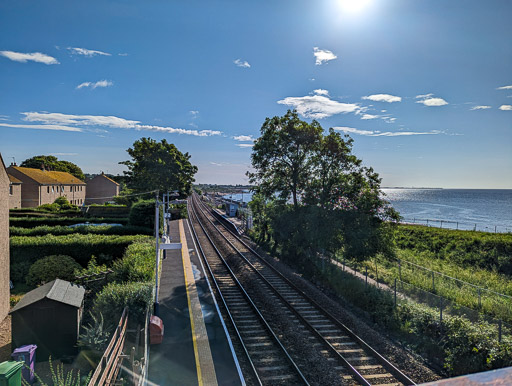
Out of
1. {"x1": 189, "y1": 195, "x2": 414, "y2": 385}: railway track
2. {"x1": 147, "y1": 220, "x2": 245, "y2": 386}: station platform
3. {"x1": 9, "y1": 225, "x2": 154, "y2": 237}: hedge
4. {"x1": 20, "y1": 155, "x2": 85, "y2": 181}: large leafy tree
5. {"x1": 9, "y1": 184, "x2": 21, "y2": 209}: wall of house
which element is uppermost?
{"x1": 20, "y1": 155, "x2": 85, "y2": 181}: large leafy tree

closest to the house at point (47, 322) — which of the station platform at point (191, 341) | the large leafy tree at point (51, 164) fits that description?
the station platform at point (191, 341)

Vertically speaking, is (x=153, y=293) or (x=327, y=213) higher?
(x=327, y=213)

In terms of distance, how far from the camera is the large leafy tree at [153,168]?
49.8 meters

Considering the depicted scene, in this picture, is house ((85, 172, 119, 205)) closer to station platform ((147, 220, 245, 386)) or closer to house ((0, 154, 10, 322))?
house ((0, 154, 10, 322))

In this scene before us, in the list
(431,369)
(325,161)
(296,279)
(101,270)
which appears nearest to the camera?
(431,369)

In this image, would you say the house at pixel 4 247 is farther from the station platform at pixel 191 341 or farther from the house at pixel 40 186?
the house at pixel 40 186

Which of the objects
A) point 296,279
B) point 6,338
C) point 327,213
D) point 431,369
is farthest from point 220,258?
point 431,369

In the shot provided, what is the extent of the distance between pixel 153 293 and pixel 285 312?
6.44 meters

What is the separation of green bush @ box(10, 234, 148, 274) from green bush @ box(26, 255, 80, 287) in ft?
4.53

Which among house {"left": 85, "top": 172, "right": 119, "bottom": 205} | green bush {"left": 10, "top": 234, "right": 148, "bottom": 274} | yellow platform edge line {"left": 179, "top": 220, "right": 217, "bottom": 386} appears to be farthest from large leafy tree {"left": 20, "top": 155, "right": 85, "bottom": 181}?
yellow platform edge line {"left": 179, "top": 220, "right": 217, "bottom": 386}

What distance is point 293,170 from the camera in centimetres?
2852

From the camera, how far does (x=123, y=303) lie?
1282 cm

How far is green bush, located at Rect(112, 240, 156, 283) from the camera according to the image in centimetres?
1638

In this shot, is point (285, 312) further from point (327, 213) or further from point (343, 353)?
point (327, 213)
